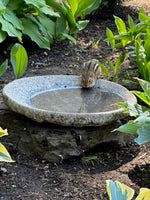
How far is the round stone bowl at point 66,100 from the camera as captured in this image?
354 cm

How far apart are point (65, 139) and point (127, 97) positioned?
799 mm

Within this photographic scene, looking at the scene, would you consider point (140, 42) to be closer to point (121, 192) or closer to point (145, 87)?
point (145, 87)

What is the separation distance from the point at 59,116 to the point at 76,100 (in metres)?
0.64

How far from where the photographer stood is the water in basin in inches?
154

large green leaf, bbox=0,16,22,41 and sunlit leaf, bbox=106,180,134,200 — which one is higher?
sunlit leaf, bbox=106,180,134,200

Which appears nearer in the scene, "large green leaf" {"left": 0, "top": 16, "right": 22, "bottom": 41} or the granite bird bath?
the granite bird bath

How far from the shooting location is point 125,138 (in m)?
4.02

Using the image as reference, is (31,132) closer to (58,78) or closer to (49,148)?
(49,148)

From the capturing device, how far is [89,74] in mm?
4469

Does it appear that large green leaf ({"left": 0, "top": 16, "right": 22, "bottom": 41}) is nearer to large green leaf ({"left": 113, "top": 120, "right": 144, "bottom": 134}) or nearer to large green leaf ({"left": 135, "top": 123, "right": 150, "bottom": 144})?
large green leaf ({"left": 113, "top": 120, "right": 144, "bottom": 134})

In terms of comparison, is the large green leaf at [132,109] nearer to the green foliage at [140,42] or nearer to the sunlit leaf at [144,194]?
the green foliage at [140,42]

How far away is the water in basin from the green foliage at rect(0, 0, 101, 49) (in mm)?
1535

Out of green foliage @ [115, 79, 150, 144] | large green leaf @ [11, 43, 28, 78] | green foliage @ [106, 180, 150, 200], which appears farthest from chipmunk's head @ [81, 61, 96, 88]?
green foliage @ [106, 180, 150, 200]

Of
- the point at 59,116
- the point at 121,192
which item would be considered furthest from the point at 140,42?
the point at 121,192
